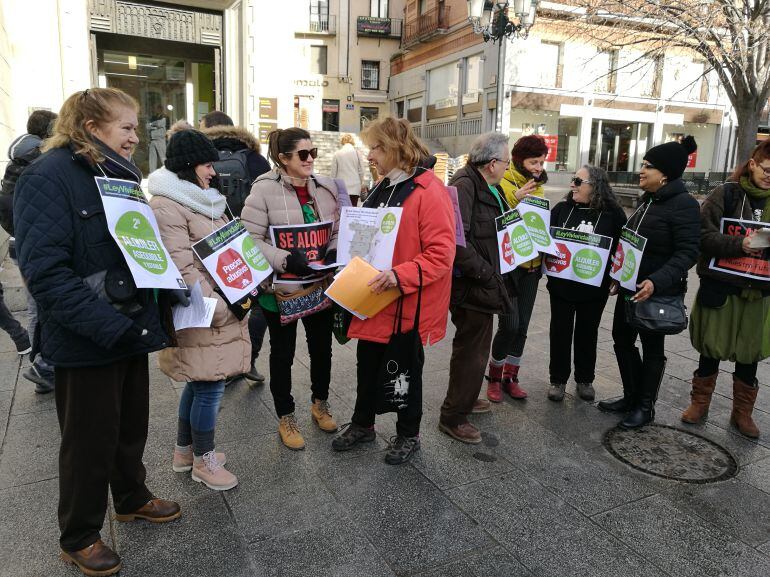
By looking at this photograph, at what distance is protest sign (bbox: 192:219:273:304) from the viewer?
290 cm

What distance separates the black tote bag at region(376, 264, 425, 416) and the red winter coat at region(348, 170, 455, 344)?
0.11 ft

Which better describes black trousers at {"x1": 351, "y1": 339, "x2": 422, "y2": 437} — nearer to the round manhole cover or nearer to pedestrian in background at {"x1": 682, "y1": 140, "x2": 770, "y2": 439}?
the round manhole cover

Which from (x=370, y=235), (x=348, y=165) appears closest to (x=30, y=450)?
(x=370, y=235)

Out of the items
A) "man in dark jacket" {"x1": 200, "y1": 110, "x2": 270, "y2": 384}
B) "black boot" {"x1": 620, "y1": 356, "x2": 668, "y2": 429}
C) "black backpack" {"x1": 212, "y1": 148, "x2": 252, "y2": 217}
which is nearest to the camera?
"black boot" {"x1": 620, "y1": 356, "x2": 668, "y2": 429}

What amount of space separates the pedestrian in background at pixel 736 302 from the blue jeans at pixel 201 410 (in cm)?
329

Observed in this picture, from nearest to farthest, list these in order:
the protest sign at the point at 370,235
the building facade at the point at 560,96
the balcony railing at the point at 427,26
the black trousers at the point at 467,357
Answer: the protest sign at the point at 370,235 → the black trousers at the point at 467,357 → the building facade at the point at 560,96 → the balcony railing at the point at 427,26

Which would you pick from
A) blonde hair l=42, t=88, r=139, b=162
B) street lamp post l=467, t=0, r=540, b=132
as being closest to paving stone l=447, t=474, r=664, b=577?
blonde hair l=42, t=88, r=139, b=162

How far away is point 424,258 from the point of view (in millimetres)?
3182

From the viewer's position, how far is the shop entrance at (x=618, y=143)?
96.0 ft

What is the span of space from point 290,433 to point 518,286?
1993 millimetres

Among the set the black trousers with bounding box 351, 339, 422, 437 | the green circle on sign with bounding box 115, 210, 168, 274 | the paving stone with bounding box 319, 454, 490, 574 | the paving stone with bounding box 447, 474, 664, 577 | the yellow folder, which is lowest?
the paving stone with bounding box 447, 474, 664, 577

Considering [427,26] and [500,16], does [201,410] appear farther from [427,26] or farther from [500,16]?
[427,26]

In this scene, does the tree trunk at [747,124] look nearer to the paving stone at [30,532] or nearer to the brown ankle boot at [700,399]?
the brown ankle boot at [700,399]

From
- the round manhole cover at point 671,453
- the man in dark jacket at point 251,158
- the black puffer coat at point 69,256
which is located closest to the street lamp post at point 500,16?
the man in dark jacket at point 251,158
